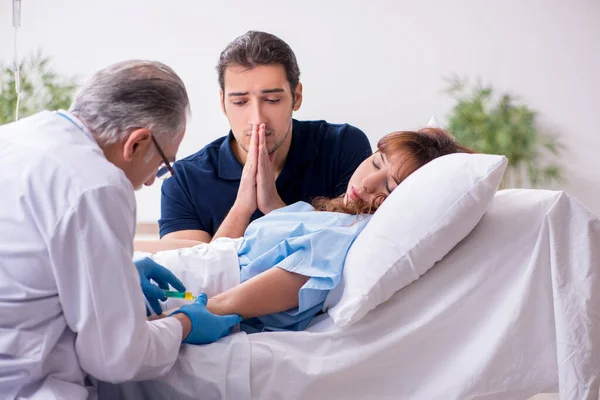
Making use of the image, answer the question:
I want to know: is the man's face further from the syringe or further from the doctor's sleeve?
the doctor's sleeve

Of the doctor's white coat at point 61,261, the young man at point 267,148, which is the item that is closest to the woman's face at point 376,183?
the young man at point 267,148

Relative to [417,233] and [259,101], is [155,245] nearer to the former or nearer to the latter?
[259,101]

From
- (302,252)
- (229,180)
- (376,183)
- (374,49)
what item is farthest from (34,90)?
(302,252)

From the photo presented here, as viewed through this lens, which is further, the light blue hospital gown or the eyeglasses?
the light blue hospital gown

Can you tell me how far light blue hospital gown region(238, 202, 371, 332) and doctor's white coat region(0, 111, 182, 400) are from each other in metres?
0.47

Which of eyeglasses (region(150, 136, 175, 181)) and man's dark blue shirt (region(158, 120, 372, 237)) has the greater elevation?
eyeglasses (region(150, 136, 175, 181))

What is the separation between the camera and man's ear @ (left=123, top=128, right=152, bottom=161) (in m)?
1.34

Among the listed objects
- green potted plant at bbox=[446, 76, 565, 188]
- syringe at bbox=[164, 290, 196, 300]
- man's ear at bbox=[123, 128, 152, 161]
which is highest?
man's ear at bbox=[123, 128, 152, 161]

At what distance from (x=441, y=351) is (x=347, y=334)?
0.68 feet

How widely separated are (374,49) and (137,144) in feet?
12.4

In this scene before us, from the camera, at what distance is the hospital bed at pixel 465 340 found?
5.13 feet

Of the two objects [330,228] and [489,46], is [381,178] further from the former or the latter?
[489,46]

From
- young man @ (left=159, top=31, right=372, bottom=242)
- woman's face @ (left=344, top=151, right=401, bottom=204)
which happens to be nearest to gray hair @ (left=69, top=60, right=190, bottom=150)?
woman's face @ (left=344, top=151, right=401, bottom=204)

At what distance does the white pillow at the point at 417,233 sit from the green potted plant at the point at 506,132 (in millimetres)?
3084
